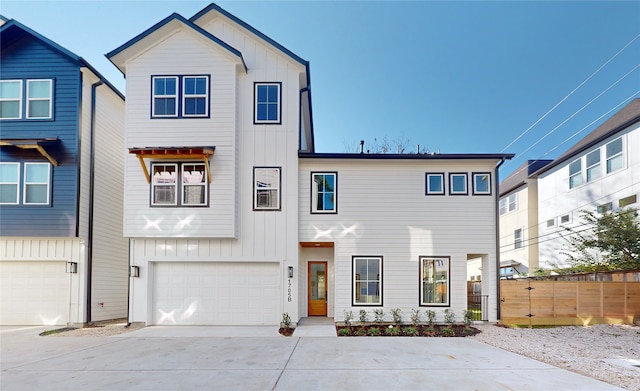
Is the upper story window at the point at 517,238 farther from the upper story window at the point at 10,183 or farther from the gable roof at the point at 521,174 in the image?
the upper story window at the point at 10,183

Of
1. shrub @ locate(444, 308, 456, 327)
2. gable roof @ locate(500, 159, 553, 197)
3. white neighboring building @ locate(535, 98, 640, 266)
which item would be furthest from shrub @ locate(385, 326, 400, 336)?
gable roof @ locate(500, 159, 553, 197)

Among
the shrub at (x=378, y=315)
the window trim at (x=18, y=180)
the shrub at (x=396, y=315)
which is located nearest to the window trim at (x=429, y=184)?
the shrub at (x=396, y=315)

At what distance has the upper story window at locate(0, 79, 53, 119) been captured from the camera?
465 inches

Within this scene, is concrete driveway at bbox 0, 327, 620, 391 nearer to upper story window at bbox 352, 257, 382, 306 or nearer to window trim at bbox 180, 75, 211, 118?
upper story window at bbox 352, 257, 382, 306

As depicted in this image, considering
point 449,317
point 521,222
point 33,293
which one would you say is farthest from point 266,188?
point 521,222

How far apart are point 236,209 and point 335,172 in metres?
3.24

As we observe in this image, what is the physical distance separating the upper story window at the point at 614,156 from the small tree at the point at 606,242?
192cm

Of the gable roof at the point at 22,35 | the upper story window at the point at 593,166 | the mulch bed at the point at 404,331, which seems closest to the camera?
the mulch bed at the point at 404,331

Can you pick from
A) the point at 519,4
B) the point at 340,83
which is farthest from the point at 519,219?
the point at 340,83

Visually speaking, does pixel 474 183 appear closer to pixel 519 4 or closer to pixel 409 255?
pixel 409 255

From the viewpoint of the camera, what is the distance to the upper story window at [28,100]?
11812mm

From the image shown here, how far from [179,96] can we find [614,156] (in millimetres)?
17176

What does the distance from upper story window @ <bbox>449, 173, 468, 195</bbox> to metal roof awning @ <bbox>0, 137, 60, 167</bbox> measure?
1205 cm

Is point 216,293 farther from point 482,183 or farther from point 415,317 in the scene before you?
point 482,183
